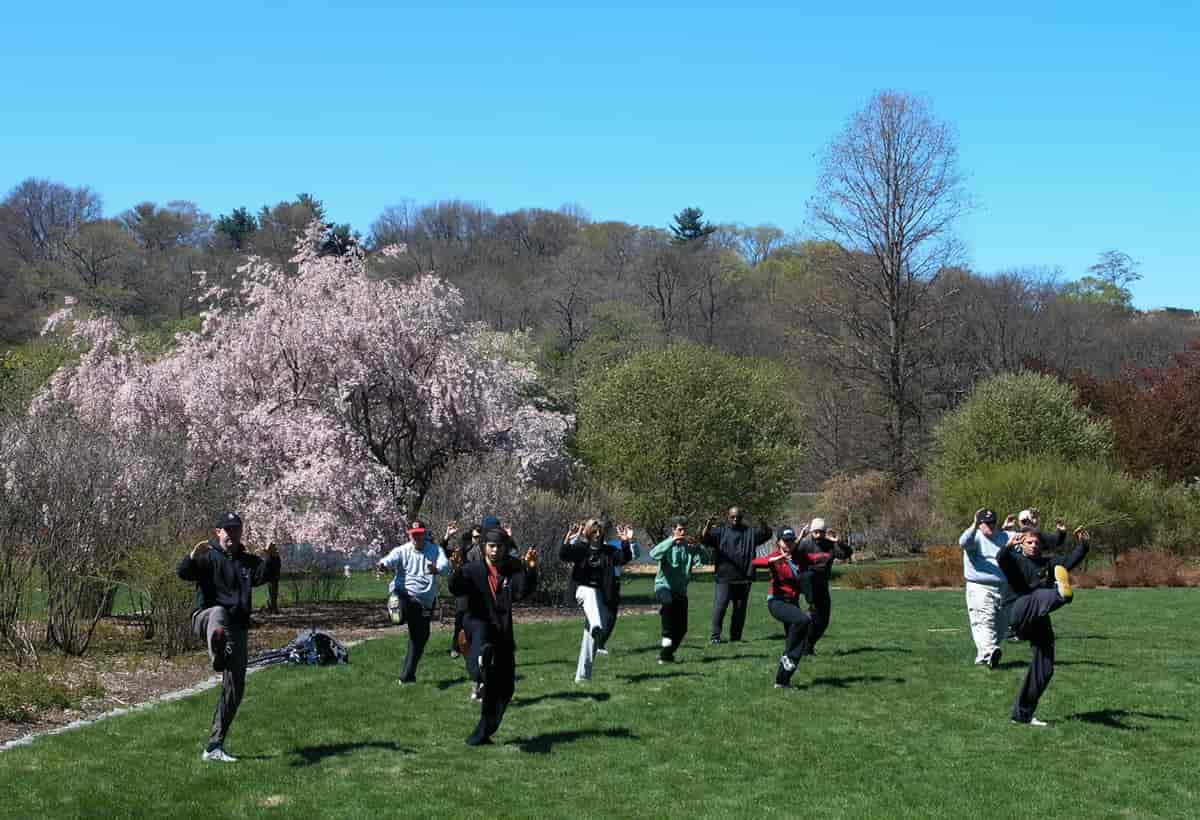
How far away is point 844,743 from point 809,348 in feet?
158

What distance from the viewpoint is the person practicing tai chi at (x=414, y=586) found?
13.9 meters

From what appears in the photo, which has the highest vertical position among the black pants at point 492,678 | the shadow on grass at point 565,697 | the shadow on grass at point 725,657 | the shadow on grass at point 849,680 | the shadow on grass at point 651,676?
the black pants at point 492,678

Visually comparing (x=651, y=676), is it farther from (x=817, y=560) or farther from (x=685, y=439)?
(x=685, y=439)

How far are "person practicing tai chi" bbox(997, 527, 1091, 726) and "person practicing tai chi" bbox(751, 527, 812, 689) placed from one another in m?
2.21

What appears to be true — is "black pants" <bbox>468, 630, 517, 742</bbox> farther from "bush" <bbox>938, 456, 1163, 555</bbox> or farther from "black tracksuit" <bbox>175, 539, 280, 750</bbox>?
"bush" <bbox>938, 456, 1163, 555</bbox>

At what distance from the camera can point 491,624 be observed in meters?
10.5

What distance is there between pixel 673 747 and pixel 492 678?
165 cm

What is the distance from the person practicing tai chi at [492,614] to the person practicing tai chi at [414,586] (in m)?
3.12

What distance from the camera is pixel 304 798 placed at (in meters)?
9.00

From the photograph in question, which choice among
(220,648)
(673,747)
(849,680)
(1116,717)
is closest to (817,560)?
(849,680)

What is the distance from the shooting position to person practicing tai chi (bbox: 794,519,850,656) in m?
13.7

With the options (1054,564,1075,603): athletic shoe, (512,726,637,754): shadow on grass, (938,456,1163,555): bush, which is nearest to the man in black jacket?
(512,726,637,754): shadow on grass

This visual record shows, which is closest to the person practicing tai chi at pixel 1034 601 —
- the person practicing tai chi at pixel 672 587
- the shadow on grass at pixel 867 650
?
the shadow on grass at pixel 867 650

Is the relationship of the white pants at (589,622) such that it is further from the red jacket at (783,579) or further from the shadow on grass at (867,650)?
the shadow on grass at (867,650)
